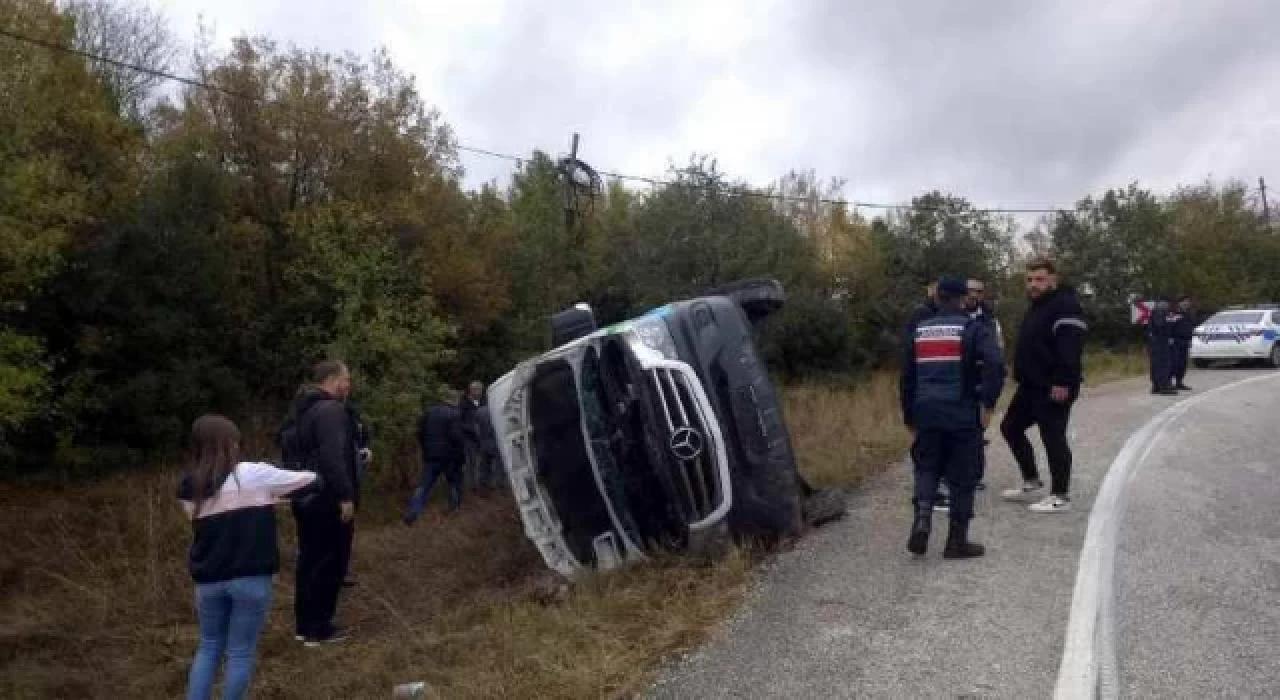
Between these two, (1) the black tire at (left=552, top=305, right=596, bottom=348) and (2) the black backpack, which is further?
(1) the black tire at (left=552, top=305, right=596, bottom=348)

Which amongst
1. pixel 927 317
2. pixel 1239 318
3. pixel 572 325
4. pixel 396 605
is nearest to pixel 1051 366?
pixel 927 317

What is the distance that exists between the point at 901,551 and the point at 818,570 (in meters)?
0.61

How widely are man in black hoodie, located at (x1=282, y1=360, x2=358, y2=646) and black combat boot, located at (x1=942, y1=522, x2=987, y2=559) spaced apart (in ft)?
10.9

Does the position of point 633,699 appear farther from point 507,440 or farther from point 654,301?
point 654,301

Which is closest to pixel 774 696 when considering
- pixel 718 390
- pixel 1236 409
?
pixel 718 390

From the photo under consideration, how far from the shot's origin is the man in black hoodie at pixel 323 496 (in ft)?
18.5

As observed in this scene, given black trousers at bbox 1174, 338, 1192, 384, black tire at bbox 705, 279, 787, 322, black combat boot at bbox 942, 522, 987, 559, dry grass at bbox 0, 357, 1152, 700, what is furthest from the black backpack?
black trousers at bbox 1174, 338, 1192, 384

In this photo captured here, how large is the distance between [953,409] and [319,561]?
375 cm

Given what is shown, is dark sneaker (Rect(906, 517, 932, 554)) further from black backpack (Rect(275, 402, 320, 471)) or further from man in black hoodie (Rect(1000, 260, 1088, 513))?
black backpack (Rect(275, 402, 320, 471))

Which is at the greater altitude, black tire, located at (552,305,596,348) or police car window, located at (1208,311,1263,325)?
black tire, located at (552,305,596,348)

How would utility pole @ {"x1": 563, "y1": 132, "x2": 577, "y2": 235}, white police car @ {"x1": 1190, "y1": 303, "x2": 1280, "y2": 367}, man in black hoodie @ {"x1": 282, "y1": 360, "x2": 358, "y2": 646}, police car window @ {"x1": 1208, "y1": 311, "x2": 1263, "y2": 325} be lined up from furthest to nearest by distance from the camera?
utility pole @ {"x1": 563, "y1": 132, "x2": 577, "y2": 235} < police car window @ {"x1": 1208, "y1": 311, "x2": 1263, "y2": 325} < white police car @ {"x1": 1190, "y1": 303, "x2": 1280, "y2": 367} < man in black hoodie @ {"x1": 282, "y1": 360, "x2": 358, "y2": 646}

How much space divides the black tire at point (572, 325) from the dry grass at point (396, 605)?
1.79m

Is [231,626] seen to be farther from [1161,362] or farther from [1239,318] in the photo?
[1239,318]

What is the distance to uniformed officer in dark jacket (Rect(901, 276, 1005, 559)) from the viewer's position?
224 inches
